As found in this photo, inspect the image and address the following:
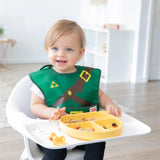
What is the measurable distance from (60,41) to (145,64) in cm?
307

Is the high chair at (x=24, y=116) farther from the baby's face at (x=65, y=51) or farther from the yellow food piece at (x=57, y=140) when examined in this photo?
the baby's face at (x=65, y=51)

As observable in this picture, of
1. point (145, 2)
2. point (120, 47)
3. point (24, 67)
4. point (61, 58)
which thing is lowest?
point (24, 67)

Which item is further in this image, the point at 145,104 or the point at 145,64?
the point at 145,64

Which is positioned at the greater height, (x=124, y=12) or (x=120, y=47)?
(x=124, y=12)

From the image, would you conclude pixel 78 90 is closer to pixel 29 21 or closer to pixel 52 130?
pixel 52 130

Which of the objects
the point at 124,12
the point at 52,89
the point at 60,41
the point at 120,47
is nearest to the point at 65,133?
the point at 52,89

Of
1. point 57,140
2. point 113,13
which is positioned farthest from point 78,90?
point 113,13

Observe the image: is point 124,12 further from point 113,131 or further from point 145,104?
point 113,131

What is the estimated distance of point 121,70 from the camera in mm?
4156

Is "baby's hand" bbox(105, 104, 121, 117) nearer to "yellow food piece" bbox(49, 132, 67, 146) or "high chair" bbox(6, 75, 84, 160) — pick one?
"high chair" bbox(6, 75, 84, 160)

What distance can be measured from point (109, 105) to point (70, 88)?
19 centimetres

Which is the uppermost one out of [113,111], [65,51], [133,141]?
[65,51]

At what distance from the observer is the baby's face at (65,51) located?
4.04 ft

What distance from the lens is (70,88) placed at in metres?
1.30
